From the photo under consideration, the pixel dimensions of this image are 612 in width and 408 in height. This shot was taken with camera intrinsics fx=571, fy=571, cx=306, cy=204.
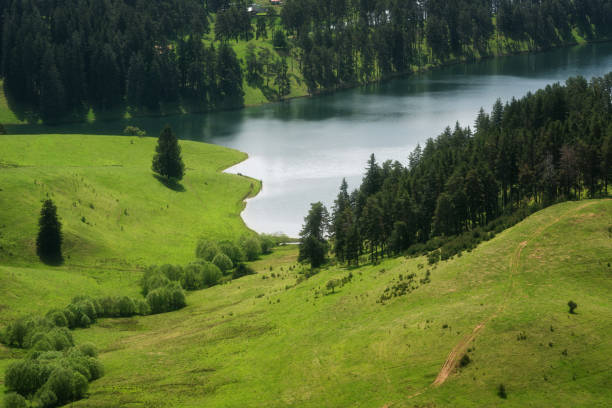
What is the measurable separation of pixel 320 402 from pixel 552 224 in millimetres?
39876

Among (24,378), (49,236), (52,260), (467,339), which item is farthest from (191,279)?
(467,339)

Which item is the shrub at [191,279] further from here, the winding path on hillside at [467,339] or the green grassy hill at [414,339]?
the winding path on hillside at [467,339]

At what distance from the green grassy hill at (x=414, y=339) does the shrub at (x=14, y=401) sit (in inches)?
231

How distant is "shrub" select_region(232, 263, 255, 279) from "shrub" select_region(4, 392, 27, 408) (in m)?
59.8

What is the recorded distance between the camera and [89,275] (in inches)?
4188

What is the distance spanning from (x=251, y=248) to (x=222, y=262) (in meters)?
10.5

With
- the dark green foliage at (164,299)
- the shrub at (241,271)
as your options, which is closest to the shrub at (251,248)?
the shrub at (241,271)

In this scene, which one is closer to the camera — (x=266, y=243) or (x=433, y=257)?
(x=433, y=257)

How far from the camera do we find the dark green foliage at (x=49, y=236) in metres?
108

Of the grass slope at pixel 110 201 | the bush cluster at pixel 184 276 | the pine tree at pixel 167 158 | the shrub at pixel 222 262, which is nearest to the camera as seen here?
the bush cluster at pixel 184 276

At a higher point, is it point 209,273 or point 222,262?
point 222,262

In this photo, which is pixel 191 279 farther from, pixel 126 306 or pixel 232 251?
pixel 126 306

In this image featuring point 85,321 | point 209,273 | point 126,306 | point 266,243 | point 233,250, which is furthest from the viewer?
point 266,243

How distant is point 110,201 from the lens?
5443 inches
